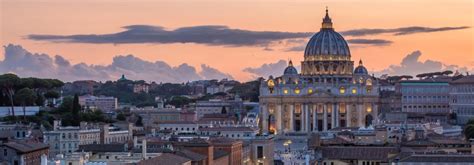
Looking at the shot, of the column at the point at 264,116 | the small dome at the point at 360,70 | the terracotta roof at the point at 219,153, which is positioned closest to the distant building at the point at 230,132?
the terracotta roof at the point at 219,153

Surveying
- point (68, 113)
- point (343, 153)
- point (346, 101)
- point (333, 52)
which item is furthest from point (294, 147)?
point (333, 52)

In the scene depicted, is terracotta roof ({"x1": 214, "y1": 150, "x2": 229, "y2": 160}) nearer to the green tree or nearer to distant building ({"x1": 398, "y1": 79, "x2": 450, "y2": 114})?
the green tree

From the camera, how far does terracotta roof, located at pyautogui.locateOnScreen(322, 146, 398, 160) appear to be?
68.6m

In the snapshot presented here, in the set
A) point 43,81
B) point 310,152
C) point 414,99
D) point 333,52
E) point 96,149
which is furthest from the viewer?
point 333,52

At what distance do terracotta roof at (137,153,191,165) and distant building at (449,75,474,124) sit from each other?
61.5m

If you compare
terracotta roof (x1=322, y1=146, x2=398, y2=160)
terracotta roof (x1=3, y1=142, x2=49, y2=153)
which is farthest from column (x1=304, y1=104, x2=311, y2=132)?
terracotta roof (x1=3, y1=142, x2=49, y2=153)

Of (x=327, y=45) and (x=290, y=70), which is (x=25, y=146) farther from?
(x=327, y=45)

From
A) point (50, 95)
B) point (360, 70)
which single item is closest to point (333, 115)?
point (360, 70)

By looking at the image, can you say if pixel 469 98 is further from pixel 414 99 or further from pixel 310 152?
pixel 310 152

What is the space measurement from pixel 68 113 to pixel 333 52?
171 feet

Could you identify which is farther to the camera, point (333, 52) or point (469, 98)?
point (333, 52)

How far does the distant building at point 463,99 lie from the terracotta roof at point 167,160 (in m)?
61.5

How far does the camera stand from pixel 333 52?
147 metres

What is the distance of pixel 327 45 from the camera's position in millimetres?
148000
